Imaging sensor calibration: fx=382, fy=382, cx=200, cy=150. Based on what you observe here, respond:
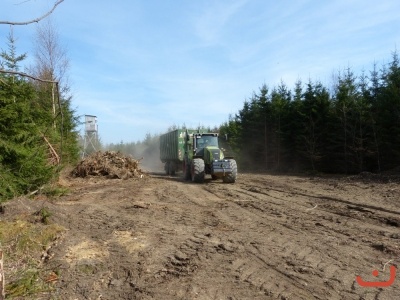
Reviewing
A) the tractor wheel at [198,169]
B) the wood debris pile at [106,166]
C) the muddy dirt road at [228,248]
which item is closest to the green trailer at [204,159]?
the tractor wheel at [198,169]

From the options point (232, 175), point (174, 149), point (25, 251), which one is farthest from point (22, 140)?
point (174, 149)

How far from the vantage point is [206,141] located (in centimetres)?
1916

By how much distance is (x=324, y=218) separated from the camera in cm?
903

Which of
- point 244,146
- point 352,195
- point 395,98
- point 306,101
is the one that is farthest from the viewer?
point 244,146

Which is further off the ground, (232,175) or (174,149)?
(174,149)

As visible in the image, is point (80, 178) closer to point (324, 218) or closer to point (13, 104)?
point (13, 104)

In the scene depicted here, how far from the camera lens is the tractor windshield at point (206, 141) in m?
19.0

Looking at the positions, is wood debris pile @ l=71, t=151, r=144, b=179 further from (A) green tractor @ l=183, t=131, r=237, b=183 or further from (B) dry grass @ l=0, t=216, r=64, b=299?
(B) dry grass @ l=0, t=216, r=64, b=299

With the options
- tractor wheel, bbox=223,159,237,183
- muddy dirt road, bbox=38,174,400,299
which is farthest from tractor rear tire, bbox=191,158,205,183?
muddy dirt road, bbox=38,174,400,299

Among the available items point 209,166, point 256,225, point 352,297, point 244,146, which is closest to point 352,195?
point 256,225

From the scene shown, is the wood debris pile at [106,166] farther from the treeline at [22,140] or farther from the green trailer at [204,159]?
the treeline at [22,140]

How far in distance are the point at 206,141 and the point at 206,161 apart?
4.51 feet

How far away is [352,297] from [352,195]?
893 centimetres

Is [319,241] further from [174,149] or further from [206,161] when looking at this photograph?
[174,149]
